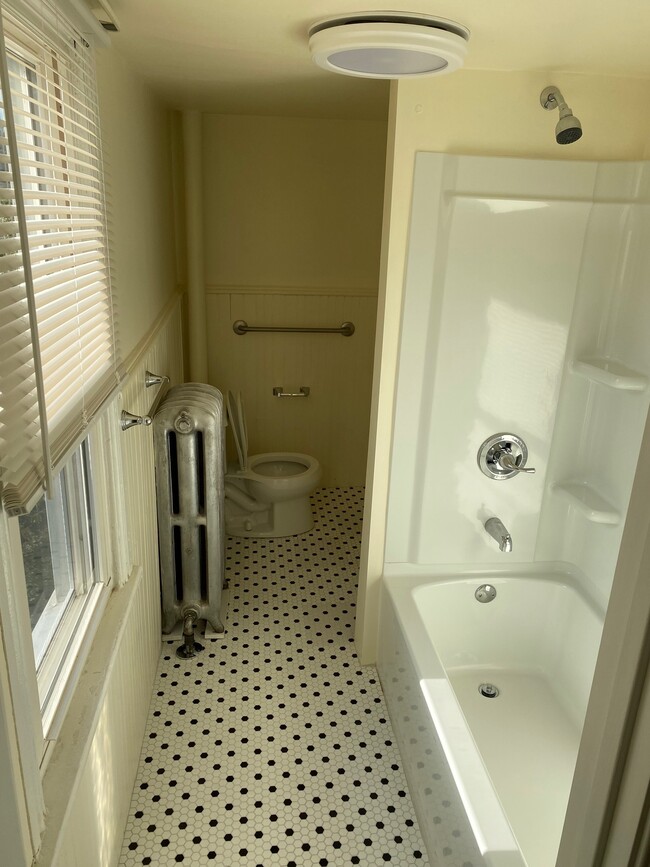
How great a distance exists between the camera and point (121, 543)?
1.85 m

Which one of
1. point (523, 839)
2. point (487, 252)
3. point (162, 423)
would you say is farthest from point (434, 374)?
point (523, 839)

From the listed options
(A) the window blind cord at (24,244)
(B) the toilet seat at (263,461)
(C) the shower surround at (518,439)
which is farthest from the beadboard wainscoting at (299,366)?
(A) the window blind cord at (24,244)

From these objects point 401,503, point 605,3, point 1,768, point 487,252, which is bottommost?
point 401,503

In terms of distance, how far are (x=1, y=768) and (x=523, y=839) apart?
1465 mm

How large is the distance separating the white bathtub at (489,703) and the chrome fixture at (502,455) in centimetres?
40

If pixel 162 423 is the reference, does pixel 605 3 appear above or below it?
above

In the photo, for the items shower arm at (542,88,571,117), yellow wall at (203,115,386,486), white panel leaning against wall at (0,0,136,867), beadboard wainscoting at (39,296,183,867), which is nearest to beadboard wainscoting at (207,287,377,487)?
yellow wall at (203,115,386,486)

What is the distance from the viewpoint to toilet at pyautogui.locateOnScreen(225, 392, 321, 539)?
333 centimetres

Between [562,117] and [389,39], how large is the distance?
575 millimetres

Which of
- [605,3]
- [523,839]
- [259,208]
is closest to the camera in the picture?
[605,3]

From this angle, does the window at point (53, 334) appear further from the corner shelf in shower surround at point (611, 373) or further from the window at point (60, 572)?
the corner shelf in shower surround at point (611, 373)

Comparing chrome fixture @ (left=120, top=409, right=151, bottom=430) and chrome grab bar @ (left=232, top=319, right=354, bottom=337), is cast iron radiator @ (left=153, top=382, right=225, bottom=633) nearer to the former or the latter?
chrome fixture @ (left=120, top=409, right=151, bottom=430)

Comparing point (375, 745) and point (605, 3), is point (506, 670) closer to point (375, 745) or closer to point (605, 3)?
A: point (375, 745)

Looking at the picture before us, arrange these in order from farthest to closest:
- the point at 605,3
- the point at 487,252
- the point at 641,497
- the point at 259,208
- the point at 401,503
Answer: the point at 259,208 < the point at 401,503 < the point at 487,252 < the point at 605,3 < the point at 641,497
